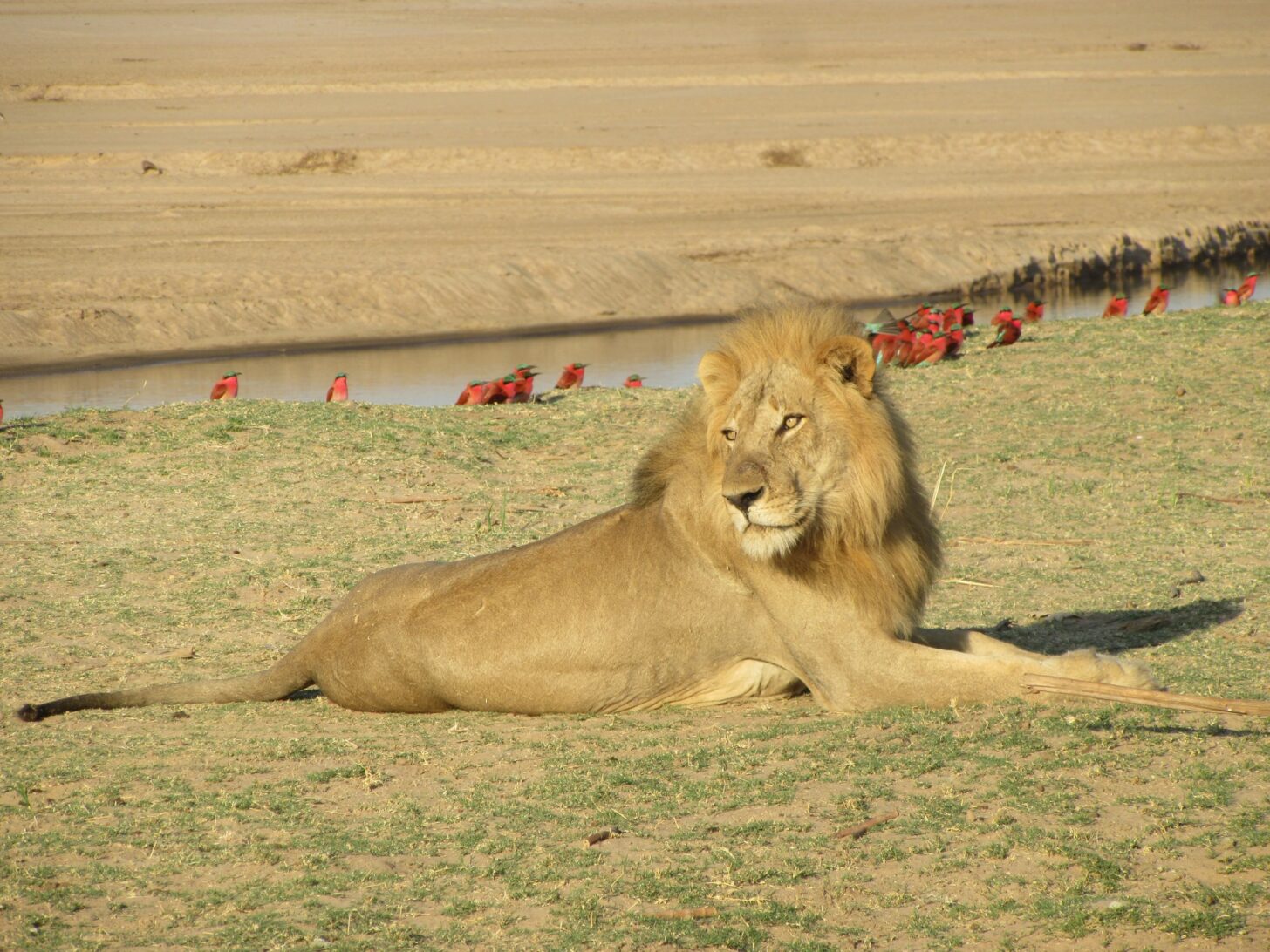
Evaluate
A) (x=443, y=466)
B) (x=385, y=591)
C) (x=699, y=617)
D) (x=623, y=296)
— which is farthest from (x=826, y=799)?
(x=623, y=296)

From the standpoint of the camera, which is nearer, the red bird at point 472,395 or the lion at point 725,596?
the lion at point 725,596

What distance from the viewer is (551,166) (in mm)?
29281

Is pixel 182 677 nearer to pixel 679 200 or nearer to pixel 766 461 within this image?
pixel 766 461

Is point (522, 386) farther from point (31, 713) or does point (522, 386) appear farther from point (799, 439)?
point (799, 439)

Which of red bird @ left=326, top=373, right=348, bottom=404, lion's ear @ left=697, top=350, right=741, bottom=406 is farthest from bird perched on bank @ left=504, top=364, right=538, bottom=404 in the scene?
lion's ear @ left=697, top=350, right=741, bottom=406

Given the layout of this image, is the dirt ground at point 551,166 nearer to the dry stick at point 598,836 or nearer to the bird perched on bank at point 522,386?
the bird perched on bank at point 522,386

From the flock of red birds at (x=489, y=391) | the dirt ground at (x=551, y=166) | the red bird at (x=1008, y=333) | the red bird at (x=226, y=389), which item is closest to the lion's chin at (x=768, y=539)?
the flock of red birds at (x=489, y=391)

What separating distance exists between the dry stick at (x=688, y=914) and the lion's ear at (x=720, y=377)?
79.1 inches

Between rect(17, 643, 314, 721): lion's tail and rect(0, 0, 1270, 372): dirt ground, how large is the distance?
42.6 ft

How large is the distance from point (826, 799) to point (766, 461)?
44.8 inches

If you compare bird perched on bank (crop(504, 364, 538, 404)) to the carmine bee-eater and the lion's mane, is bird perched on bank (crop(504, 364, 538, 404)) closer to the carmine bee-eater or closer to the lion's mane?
the carmine bee-eater

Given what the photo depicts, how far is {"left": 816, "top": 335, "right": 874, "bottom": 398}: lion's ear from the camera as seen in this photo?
5.35 meters

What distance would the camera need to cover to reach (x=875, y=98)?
37.0 metres

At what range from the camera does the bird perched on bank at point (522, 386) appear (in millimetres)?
12523
